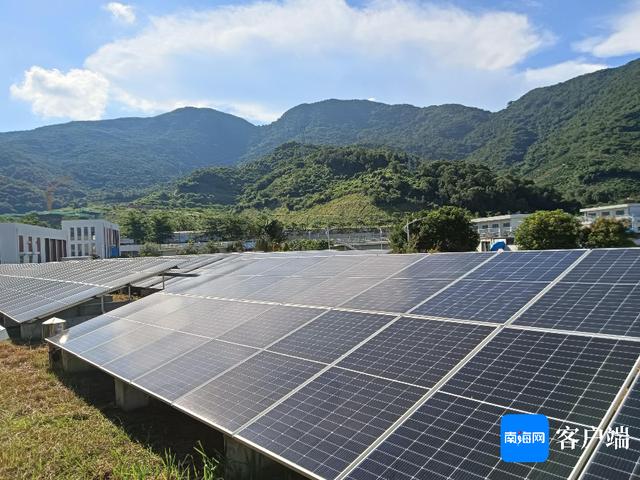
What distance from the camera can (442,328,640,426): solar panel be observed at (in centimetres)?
544

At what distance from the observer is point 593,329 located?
691cm

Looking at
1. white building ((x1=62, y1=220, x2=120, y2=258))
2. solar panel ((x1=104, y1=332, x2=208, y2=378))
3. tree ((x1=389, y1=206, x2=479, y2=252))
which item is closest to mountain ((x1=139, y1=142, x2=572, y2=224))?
white building ((x1=62, y1=220, x2=120, y2=258))

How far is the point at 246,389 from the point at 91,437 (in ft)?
13.3

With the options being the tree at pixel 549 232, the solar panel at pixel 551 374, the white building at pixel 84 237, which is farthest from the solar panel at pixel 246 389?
the white building at pixel 84 237

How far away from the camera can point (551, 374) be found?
6055mm

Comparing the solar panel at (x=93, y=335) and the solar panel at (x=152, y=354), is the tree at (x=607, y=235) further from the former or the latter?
the solar panel at (x=152, y=354)

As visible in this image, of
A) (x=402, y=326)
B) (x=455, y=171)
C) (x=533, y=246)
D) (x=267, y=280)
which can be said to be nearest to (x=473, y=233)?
(x=533, y=246)

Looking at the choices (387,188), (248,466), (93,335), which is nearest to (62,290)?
(93,335)

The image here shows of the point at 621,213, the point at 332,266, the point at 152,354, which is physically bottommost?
the point at 152,354

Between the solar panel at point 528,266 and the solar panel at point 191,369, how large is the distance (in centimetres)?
547

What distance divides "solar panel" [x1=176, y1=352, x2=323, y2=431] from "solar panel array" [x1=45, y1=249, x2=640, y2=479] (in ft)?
0.09

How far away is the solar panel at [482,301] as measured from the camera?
8.34m

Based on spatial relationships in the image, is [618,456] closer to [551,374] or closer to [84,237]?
[551,374]

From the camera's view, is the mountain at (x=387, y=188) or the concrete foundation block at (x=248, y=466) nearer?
the concrete foundation block at (x=248, y=466)
